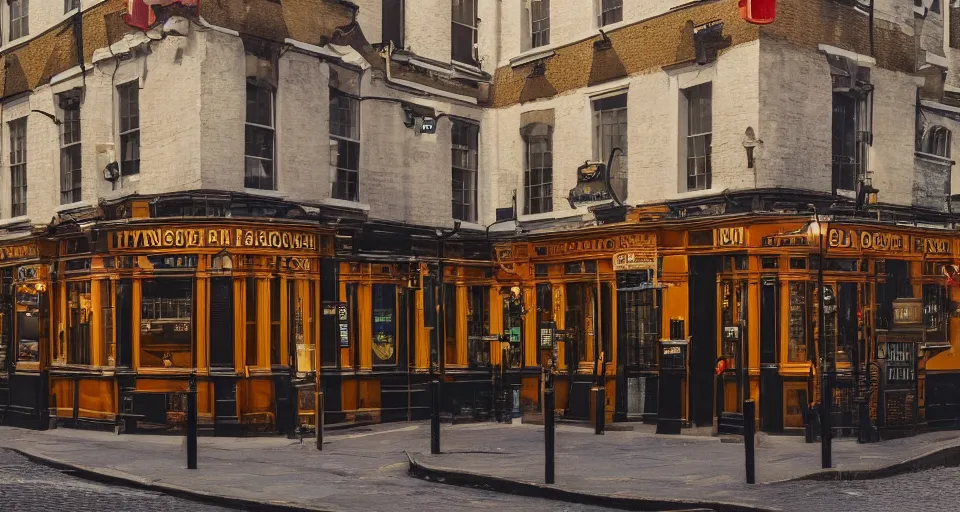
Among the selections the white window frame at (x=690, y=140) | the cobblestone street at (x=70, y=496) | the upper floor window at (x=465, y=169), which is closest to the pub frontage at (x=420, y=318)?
the white window frame at (x=690, y=140)

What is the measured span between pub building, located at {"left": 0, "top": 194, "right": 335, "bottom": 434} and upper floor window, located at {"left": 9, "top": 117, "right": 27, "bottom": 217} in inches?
136

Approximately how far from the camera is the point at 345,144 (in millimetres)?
22344

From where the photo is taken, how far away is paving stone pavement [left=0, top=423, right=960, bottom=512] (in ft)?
42.6

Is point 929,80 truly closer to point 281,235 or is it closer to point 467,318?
point 467,318

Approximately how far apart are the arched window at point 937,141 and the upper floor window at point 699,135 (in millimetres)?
4457

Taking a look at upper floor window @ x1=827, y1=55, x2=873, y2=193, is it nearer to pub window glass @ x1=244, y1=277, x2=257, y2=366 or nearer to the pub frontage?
the pub frontage

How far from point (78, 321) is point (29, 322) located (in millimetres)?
1679

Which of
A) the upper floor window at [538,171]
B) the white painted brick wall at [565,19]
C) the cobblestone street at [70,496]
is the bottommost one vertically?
the cobblestone street at [70,496]

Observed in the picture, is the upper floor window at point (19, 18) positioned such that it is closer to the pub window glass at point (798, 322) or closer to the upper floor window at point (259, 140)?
the upper floor window at point (259, 140)

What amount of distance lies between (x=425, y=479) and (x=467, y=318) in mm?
9199

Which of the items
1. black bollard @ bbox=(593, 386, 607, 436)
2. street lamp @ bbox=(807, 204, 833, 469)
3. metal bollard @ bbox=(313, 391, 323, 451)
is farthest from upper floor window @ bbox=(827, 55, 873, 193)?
Answer: metal bollard @ bbox=(313, 391, 323, 451)

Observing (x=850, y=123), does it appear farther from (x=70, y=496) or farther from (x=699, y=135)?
(x=70, y=496)

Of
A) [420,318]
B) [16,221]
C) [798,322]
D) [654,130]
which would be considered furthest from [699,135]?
[16,221]

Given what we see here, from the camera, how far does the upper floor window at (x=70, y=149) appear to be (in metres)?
22.2
